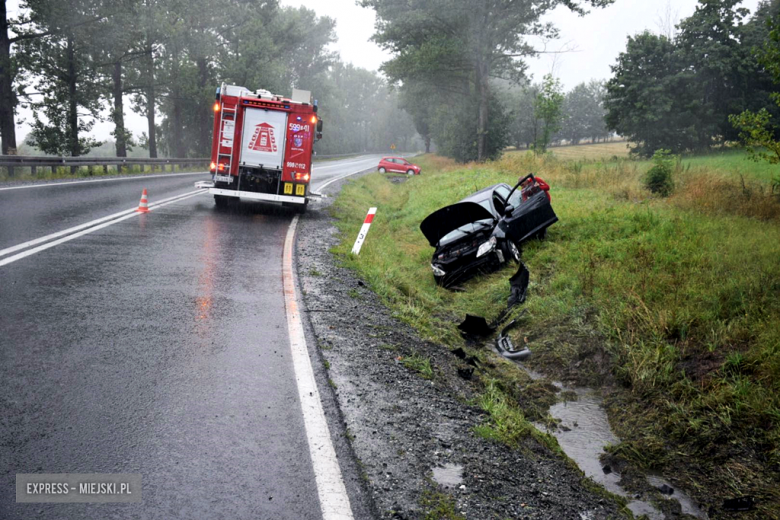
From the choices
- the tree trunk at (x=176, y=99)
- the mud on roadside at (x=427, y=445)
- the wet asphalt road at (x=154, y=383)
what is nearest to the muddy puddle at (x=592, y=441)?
the mud on roadside at (x=427, y=445)

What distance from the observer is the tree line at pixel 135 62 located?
85.6 feet

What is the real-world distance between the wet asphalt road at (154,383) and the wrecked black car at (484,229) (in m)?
3.13

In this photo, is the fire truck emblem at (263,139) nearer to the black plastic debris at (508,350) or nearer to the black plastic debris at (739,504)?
the black plastic debris at (508,350)

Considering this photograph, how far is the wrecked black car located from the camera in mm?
9930

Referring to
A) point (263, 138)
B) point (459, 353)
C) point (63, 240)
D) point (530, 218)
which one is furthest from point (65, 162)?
point (459, 353)

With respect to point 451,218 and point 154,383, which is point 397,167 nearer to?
point 451,218

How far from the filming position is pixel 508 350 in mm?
7238

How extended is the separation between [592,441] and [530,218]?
20.1 ft

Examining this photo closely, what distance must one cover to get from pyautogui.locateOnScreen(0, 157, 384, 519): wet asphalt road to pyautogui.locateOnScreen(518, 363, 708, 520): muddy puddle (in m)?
2.34

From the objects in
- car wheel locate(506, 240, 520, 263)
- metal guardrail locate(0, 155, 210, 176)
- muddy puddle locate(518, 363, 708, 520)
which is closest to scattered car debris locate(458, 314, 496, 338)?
muddy puddle locate(518, 363, 708, 520)

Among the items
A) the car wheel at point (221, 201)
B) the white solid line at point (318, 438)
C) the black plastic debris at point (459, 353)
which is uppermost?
the car wheel at point (221, 201)

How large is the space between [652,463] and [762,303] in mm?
2831

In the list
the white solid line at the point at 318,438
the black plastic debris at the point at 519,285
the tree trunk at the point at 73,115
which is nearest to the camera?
the white solid line at the point at 318,438

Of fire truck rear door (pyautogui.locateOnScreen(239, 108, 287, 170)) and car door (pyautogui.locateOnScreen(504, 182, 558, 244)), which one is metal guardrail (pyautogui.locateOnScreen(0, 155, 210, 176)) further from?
car door (pyautogui.locateOnScreen(504, 182, 558, 244))
